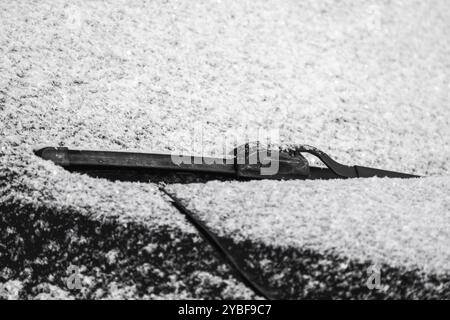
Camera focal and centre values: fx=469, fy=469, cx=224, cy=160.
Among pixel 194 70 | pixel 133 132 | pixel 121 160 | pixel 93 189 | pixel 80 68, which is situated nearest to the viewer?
pixel 93 189

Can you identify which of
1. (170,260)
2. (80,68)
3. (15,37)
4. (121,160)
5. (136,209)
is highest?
(15,37)

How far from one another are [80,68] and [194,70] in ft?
2.82

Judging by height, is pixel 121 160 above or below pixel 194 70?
below

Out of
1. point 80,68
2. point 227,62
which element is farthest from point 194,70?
point 80,68

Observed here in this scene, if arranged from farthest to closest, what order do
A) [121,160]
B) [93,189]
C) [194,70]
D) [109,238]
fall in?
1. [194,70]
2. [121,160]
3. [93,189]
4. [109,238]

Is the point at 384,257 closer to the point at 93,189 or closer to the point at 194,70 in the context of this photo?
the point at 93,189

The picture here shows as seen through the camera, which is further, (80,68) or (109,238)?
(80,68)

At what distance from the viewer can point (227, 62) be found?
3.85 meters

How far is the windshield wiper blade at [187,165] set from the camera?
2.15 m

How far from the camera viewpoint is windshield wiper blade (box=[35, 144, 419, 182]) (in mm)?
2154

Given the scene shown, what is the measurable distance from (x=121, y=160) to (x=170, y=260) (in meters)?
0.60

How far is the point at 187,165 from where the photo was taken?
2250 mm

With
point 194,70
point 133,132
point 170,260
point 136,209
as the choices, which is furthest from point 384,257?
point 194,70
